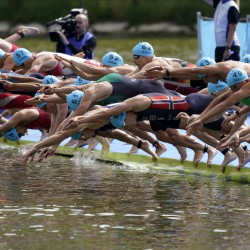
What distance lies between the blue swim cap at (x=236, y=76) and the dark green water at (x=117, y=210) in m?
1.22

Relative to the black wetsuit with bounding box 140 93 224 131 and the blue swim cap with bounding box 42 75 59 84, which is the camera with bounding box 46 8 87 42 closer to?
the blue swim cap with bounding box 42 75 59 84

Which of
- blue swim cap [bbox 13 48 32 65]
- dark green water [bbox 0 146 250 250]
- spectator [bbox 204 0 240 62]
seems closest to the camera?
dark green water [bbox 0 146 250 250]

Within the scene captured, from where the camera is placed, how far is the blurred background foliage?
59844mm

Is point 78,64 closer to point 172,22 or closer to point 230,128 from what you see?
point 230,128

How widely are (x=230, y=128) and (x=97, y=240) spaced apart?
4674mm

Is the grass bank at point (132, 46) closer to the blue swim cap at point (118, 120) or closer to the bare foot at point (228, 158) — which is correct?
the bare foot at point (228, 158)

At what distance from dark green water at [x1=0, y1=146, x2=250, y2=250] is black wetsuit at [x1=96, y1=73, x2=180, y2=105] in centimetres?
98

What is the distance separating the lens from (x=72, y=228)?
42.1 feet

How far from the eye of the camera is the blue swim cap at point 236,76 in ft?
50.2

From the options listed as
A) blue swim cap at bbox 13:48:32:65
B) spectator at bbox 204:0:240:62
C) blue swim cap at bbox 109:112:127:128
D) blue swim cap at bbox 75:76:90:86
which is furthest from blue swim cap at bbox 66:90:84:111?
spectator at bbox 204:0:240:62

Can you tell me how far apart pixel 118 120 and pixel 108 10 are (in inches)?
1804

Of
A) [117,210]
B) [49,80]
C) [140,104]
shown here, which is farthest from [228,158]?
[117,210]

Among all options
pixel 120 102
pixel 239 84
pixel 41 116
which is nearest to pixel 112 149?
pixel 41 116

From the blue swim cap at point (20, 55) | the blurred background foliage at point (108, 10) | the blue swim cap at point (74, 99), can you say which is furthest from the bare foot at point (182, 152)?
the blurred background foliage at point (108, 10)
